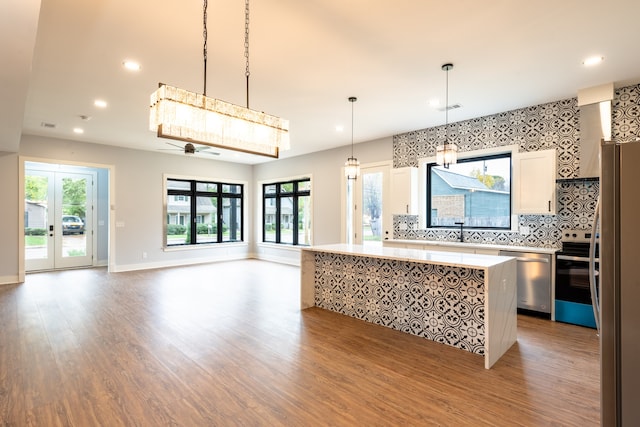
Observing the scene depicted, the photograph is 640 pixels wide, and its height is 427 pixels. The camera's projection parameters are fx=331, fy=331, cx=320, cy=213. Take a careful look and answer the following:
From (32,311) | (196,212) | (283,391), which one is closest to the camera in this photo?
(283,391)

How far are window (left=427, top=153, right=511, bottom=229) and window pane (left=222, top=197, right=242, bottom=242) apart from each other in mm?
5773

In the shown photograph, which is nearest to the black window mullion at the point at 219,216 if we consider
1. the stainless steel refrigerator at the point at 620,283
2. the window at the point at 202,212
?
the window at the point at 202,212

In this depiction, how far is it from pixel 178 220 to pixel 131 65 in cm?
562

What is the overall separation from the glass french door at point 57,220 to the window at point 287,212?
440 centimetres

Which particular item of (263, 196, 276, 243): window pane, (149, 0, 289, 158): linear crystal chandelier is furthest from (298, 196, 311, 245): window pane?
(149, 0, 289, 158): linear crystal chandelier

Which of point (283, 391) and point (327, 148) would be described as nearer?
point (283, 391)

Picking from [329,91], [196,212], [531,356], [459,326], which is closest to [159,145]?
[196,212]

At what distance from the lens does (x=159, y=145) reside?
7.32 meters

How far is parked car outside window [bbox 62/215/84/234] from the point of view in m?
7.83

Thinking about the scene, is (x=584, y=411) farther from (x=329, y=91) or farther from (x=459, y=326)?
(x=329, y=91)

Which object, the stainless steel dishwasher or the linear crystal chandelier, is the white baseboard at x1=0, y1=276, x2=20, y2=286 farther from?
the stainless steel dishwasher

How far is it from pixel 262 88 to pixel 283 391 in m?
3.38

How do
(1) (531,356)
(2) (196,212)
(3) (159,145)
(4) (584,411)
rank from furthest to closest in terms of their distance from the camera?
(2) (196,212), (3) (159,145), (1) (531,356), (4) (584,411)

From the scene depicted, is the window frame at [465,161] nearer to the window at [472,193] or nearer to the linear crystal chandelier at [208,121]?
the window at [472,193]
